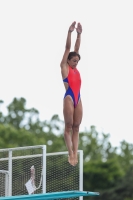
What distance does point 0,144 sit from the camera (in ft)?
175

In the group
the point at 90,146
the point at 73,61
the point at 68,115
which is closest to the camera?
the point at 68,115

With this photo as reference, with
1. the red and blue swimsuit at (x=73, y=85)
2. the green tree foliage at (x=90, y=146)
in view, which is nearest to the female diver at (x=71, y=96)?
the red and blue swimsuit at (x=73, y=85)

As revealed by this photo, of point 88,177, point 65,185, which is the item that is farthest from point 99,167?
point 65,185

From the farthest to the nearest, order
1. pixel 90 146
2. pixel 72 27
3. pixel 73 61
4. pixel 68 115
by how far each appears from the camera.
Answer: pixel 90 146
pixel 73 61
pixel 72 27
pixel 68 115

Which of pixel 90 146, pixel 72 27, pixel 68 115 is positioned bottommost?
pixel 68 115

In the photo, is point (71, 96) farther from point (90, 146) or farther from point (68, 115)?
point (90, 146)

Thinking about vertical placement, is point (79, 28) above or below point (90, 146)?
below

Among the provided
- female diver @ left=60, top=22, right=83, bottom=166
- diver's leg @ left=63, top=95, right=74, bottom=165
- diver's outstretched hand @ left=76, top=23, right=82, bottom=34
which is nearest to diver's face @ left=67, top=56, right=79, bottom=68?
female diver @ left=60, top=22, right=83, bottom=166

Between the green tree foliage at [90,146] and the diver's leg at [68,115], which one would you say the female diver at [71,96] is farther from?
the green tree foliage at [90,146]

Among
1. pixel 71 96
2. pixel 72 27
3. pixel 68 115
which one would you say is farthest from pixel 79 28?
pixel 68 115

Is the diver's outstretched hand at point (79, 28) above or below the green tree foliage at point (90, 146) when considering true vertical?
below

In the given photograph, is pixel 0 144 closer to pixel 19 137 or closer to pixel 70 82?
pixel 19 137

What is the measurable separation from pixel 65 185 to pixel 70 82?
4272 millimetres

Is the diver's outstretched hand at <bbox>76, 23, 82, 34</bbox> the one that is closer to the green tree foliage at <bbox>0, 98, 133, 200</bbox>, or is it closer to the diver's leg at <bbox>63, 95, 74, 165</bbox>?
the diver's leg at <bbox>63, 95, 74, 165</bbox>
